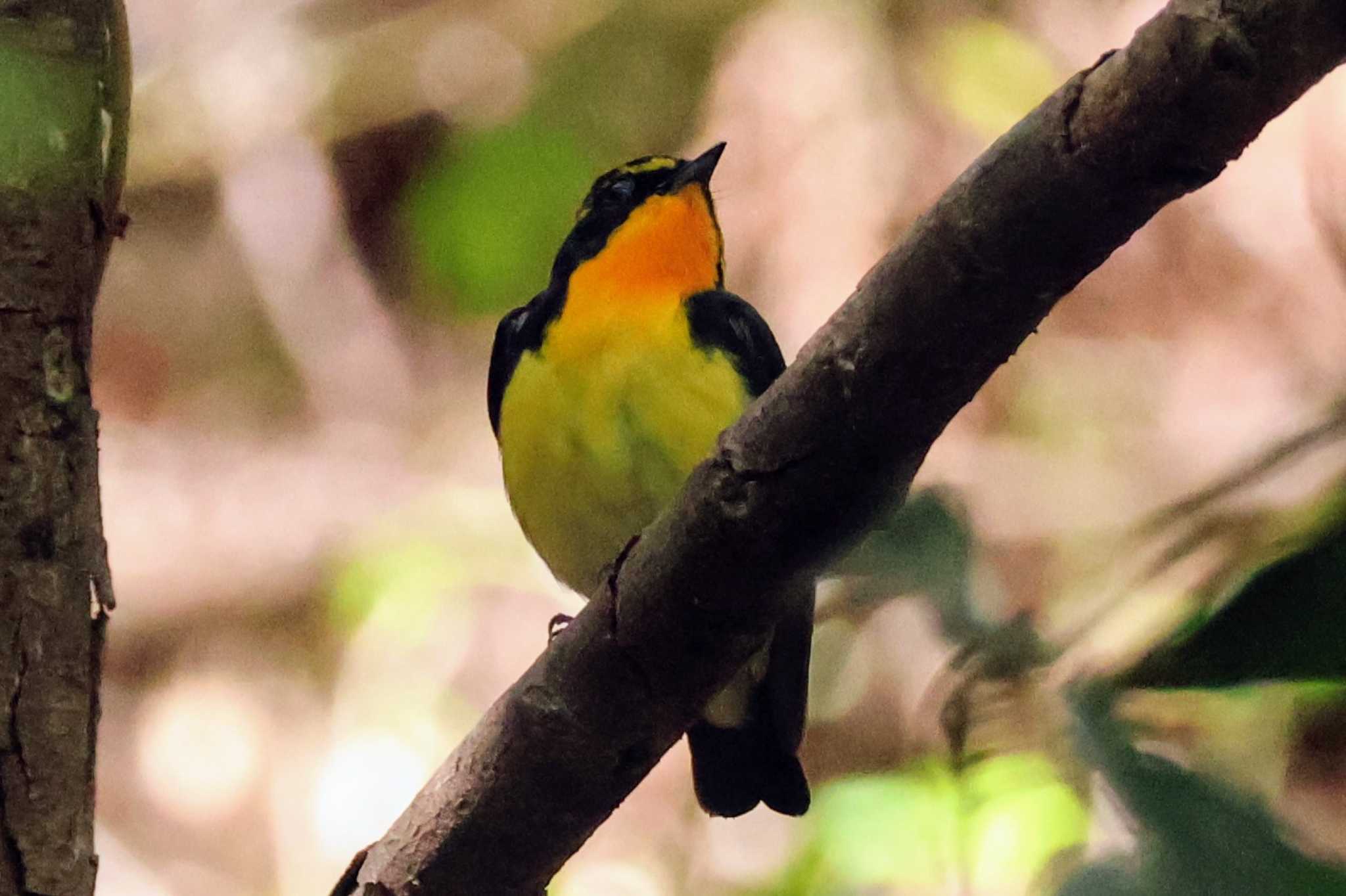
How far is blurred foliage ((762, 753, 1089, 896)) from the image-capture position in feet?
2.31

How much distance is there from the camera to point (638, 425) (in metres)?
2.66

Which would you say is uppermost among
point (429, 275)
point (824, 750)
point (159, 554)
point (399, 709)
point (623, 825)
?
point (159, 554)

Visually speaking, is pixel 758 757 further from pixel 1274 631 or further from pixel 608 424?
pixel 1274 631

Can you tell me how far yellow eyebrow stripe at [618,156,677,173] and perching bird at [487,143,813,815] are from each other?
40 centimetres

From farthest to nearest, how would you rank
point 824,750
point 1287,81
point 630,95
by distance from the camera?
point 824,750
point 630,95
point 1287,81

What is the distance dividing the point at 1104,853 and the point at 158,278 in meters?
6.46

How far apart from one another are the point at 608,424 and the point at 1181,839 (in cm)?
214

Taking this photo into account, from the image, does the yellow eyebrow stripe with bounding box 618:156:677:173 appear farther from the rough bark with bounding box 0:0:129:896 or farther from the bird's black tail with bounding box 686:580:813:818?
the rough bark with bounding box 0:0:129:896

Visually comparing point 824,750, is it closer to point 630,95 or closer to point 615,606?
point 630,95

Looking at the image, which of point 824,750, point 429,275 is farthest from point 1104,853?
point 824,750

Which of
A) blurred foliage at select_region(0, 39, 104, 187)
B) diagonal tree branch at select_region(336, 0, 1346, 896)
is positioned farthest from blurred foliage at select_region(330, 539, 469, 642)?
blurred foliage at select_region(0, 39, 104, 187)

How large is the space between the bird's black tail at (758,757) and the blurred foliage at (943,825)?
2.75 ft

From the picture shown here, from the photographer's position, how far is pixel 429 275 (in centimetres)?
202

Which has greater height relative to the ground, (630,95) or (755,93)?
(755,93)
